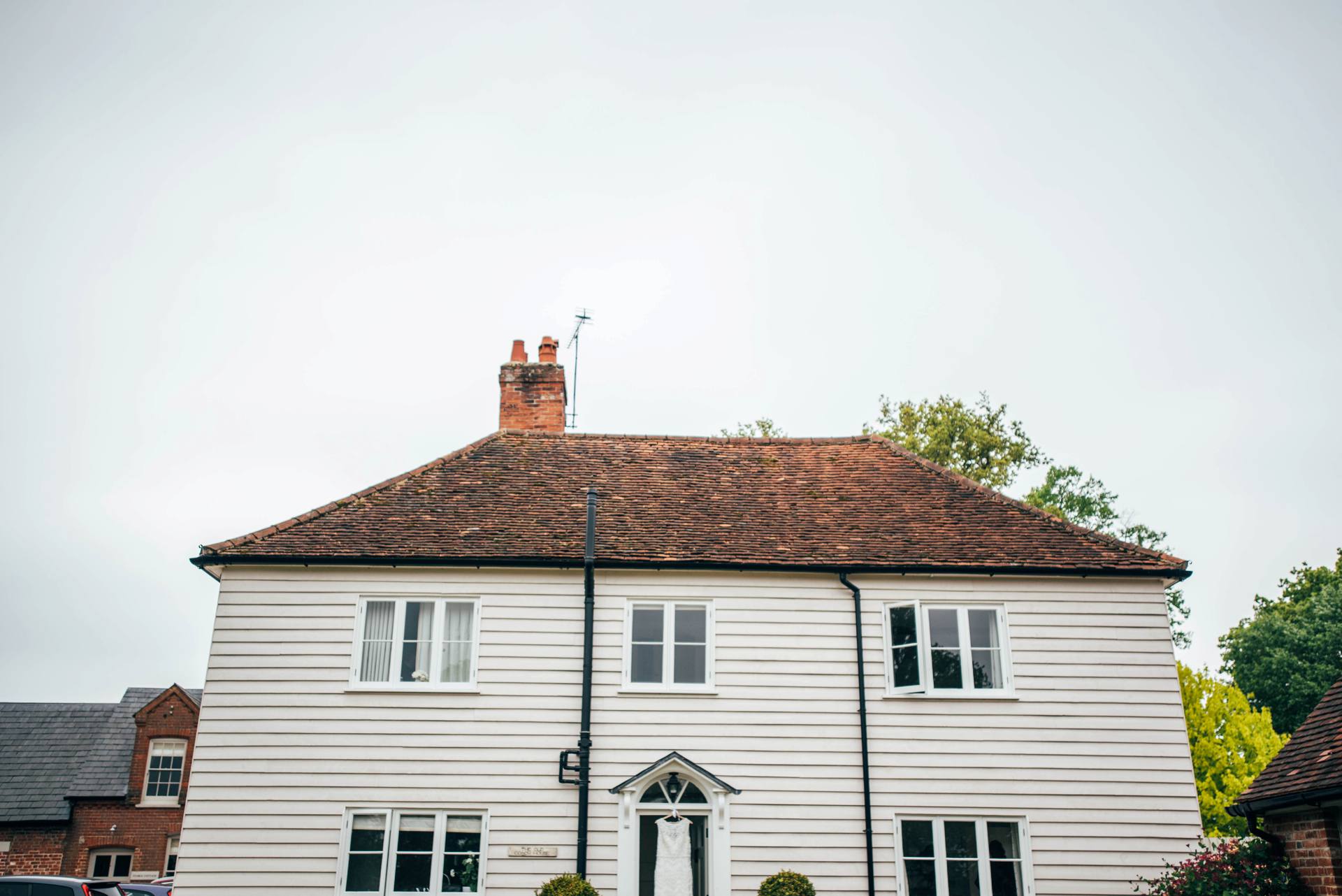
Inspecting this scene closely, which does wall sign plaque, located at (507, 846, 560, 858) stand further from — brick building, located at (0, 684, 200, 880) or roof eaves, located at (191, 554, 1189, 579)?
brick building, located at (0, 684, 200, 880)

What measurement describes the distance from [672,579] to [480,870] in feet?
15.9

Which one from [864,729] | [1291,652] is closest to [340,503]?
[864,729]

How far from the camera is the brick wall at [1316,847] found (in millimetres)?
11219

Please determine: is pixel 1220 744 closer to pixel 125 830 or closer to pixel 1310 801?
pixel 1310 801

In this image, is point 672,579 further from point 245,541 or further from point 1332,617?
point 1332,617

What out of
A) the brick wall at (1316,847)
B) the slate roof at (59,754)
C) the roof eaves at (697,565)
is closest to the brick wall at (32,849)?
the slate roof at (59,754)

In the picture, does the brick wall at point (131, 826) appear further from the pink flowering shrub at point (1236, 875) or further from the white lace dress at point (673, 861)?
the pink flowering shrub at point (1236, 875)

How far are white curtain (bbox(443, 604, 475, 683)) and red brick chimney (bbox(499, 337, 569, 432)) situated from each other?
5385mm

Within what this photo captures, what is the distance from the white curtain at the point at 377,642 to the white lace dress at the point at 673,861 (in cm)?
456

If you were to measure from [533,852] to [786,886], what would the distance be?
3468 millimetres

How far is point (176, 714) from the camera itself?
106 feet

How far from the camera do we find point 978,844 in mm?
13875

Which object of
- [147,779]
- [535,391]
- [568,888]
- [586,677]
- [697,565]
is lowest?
[568,888]

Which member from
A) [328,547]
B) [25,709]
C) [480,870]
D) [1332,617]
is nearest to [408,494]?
[328,547]
